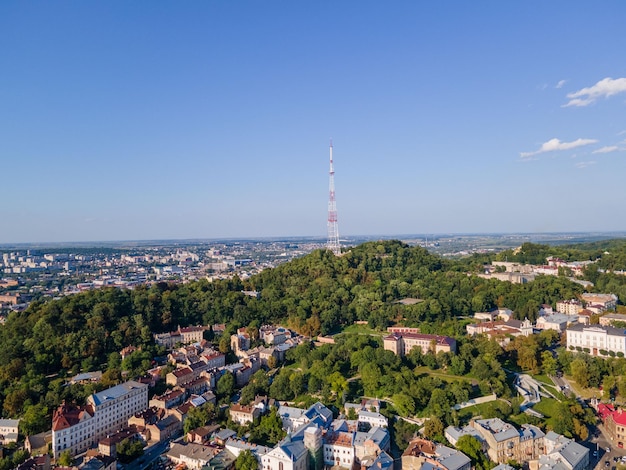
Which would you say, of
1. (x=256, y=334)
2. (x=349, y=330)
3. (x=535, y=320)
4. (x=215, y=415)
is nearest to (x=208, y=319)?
(x=256, y=334)

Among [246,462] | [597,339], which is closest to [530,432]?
[246,462]

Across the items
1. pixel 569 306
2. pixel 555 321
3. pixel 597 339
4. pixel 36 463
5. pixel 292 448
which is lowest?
pixel 36 463

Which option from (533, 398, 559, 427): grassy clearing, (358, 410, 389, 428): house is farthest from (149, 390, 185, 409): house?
(533, 398, 559, 427): grassy clearing

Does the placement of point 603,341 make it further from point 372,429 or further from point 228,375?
point 228,375

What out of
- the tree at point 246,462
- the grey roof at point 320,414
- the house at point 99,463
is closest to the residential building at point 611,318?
the grey roof at point 320,414

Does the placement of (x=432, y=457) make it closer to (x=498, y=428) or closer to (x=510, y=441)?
(x=510, y=441)

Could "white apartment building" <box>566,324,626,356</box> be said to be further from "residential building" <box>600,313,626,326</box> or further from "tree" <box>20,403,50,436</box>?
"tree" <box>20,403,50,436</box>
